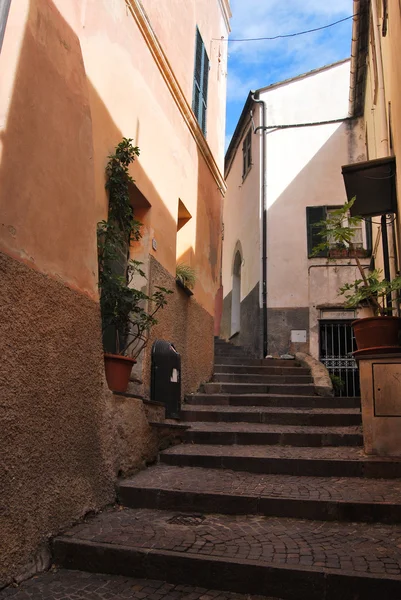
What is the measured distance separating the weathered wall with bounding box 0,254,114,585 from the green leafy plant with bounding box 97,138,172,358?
61 centimetres

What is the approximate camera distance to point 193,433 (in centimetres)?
543

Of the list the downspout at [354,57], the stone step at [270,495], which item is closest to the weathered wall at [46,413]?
the stone step at [270,495]

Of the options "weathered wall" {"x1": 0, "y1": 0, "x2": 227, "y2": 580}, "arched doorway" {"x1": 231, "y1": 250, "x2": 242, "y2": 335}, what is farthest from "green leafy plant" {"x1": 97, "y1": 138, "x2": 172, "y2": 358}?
"arched doorway" {"x1": 231, "y1": 250, "x2": 242, "y2": 335}

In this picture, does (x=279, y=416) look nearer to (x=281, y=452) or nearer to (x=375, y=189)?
(x=281, y=452)

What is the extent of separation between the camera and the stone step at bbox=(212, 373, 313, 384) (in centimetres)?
813

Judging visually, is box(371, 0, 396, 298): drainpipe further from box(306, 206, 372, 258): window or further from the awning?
box(306, 206, 372, 258): window

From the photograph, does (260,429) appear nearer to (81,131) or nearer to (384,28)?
(81,131)

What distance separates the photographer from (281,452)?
4.78 metres

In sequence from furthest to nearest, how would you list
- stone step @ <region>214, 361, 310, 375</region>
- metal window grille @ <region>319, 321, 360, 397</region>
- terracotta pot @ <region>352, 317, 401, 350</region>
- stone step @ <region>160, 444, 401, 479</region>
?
metal window grille @ <region>319, 321, 360, 397</region>, stone step @ <region>214, 361, 310, 375</region>, terracotta pot @ <region>352, 317, 401, 350</region>, stone step @ <region>160, 444, 401, 479</region>

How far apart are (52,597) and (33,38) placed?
3.38 metres

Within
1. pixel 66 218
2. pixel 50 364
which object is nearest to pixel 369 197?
pixel 66 218

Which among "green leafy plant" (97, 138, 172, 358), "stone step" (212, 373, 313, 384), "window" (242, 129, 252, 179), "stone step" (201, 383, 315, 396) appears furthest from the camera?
"window" (242, 129, 252, 179)

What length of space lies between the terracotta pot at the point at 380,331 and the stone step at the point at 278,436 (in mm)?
1082

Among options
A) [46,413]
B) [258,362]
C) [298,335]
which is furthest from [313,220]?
[46,413]
